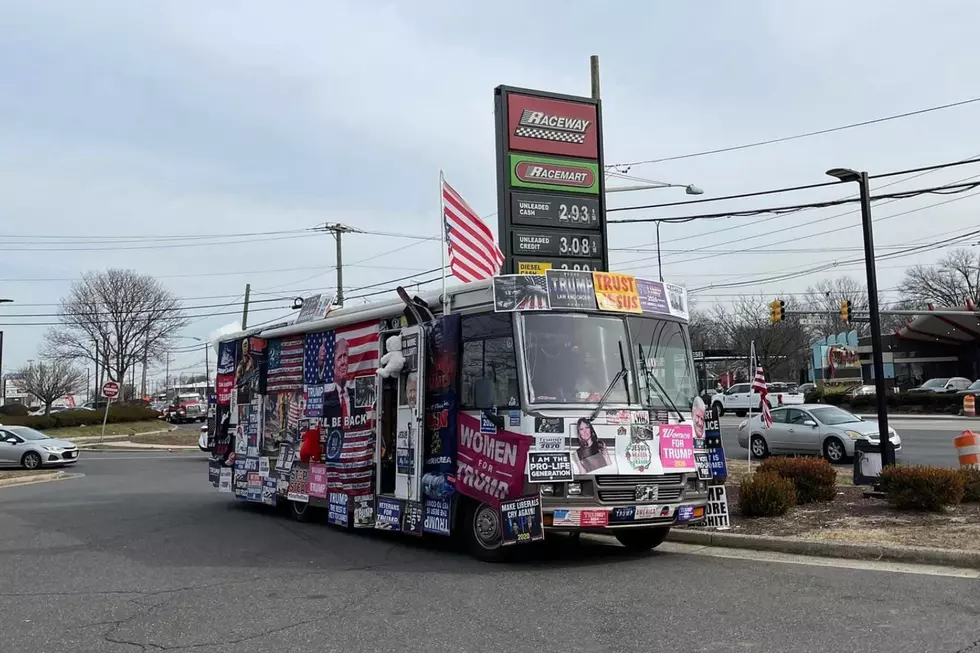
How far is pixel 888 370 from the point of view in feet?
263

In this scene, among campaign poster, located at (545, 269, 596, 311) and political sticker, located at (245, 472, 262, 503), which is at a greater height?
campaign poster, located at (545, 269, 596, 311)

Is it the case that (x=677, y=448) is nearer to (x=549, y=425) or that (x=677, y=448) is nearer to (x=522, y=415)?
(x=549, y=425)

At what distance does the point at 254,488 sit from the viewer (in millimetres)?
13633

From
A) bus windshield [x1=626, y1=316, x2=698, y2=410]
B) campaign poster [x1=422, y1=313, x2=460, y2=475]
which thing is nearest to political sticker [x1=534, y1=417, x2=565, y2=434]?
bus windshield [x1=626, y1=316, x2=698, y2=410]

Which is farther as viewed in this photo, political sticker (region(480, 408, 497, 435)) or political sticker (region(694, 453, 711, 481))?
political sticker (region(694, 453, 711, 481))

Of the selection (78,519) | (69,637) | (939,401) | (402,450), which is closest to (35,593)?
(69,637)

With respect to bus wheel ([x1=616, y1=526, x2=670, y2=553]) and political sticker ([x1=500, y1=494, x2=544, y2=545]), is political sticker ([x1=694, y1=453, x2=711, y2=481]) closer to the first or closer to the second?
bus wheel ([x1=616, y1=526, x2=670, y2=553])

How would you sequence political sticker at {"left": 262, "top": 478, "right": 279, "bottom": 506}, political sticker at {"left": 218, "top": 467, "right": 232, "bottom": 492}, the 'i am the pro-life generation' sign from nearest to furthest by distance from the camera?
political sticker at {"left": 262, "top": 478, "right": 279, "bottom": 506} → political sticker at {"left": 218, "top": 467, "right": 232, "bottom": 492} → the 'i am the pro-life generation' sign

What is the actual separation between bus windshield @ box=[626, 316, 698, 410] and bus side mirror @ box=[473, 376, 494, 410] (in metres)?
1.53

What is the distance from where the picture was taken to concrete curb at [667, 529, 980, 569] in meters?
8.15

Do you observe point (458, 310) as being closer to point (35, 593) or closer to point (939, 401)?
point (35, 593)

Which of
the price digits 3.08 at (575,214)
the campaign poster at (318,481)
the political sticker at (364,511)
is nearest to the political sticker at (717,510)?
the political sticker at (364,511)

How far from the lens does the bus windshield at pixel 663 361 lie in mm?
8992

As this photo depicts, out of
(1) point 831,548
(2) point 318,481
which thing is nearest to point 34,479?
(2) point 318,481
